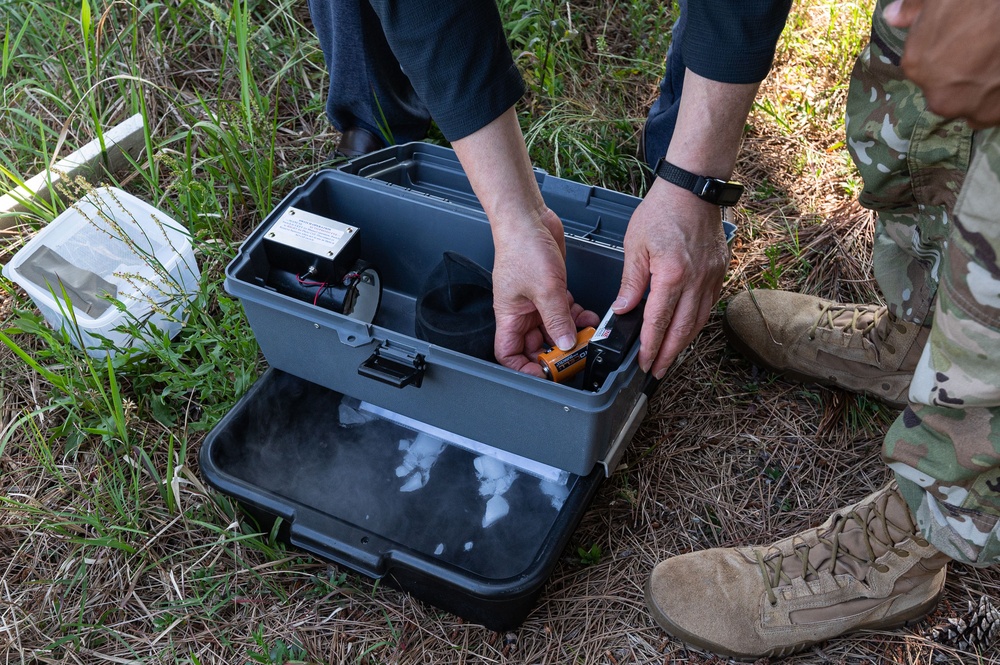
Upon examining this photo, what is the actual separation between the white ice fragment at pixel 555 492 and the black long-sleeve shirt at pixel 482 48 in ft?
2.21

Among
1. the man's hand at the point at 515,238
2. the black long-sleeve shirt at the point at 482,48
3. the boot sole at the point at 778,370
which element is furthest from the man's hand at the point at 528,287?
the boot sole at the point at 778,370

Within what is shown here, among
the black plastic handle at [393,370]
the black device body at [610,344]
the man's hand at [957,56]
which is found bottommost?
the black plastic handle at [393,370]

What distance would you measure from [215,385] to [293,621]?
0.55m

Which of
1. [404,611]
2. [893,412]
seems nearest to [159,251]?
[404,611]

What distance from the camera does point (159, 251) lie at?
6.15 ft

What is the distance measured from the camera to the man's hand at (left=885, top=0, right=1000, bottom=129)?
78 cm

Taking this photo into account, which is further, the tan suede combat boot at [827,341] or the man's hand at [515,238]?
the tan suede combat boot at [827,341]

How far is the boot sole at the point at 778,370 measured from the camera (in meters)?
1.73

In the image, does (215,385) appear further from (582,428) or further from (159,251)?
(582,428)

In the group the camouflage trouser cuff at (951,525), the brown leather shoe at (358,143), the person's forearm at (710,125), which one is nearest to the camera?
the camouflage trouser cuff at (951,525)

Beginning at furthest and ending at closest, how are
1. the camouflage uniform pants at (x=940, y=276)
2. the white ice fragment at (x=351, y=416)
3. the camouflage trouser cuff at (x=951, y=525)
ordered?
the white ice fragment at (x=351, y=416), the camouflage trouser cuff at (x=951, y=525), the camouflage uniform pants at (x=940, y=276)

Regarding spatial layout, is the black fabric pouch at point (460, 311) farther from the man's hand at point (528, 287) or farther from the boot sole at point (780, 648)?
the boot sole at point (780, 648)

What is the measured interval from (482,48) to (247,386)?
0.86 m

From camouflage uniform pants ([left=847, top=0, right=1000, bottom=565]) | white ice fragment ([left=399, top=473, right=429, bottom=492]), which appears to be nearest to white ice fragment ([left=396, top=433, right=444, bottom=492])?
white ice fragment ([left=399, top=473, right=429, bottom=492])
